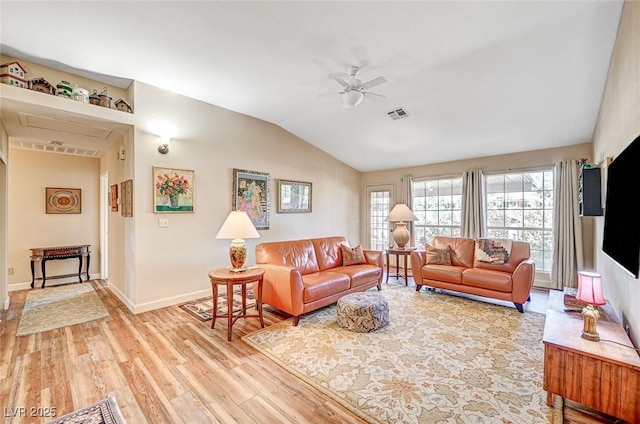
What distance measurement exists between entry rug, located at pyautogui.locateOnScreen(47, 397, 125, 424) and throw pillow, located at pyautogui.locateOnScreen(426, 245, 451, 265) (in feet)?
14.0

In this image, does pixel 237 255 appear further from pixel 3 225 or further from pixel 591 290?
pixel 3 225

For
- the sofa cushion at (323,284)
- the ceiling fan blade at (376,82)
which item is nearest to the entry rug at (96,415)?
the sofa cushion at (323,284)

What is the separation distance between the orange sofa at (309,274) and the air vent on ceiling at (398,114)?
7.27 ft

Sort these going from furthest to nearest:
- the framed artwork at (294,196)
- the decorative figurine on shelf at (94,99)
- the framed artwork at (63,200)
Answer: the framed artwork at (294,196)
the framed artwork at (63,200)
the decorative figurine on shelf at (94,99)

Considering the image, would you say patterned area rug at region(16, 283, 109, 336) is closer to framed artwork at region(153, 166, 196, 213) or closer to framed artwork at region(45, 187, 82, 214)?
framed artwork at region(45, 187, 82, 214)

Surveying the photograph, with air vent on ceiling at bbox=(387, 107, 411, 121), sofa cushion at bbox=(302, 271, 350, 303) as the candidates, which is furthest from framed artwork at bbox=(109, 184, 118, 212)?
air vent on ceiling at bbox=(387, 107, 411, 121)

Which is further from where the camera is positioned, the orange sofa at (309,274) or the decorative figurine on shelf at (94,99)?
the decorative figurine on shelf at (94,99)

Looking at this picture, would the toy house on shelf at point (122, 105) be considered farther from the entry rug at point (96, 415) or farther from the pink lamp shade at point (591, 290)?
the pink lamp shade at point (591, 290)

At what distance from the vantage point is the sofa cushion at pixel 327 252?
4318 mm

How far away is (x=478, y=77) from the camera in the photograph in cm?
328

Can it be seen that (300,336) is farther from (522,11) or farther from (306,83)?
(522,11)

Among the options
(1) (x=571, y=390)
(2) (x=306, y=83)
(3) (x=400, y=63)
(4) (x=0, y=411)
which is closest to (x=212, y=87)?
(2) (x=306, y=83)

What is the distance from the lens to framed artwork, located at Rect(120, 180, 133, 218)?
3.75 m

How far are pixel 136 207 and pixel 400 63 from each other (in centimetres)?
376
